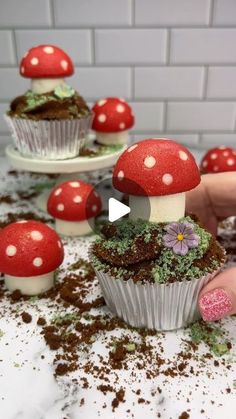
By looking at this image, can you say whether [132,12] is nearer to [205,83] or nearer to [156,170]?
[205,83]

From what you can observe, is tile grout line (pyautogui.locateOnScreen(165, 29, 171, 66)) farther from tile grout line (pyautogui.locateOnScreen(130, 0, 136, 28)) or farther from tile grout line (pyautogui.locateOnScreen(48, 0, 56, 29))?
tile grout line (pyautogui.locateOnScreen(48, 0, 56, 29))

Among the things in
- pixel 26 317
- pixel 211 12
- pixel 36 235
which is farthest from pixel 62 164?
pixel 211 12

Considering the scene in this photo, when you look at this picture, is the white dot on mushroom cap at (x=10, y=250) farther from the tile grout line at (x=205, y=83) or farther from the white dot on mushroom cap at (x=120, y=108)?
the tile grout line at (x=205, y=83)

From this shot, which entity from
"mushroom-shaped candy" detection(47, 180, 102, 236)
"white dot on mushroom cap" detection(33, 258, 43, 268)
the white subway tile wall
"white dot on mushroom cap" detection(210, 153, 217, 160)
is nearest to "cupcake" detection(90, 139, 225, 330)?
"white dot on mushroom cap" detection(33, 258, 43, 268)

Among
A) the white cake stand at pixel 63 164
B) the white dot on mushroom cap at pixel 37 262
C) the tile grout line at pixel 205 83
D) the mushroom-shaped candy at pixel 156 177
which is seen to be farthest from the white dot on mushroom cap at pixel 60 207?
the tile grout line at pixel 205 83

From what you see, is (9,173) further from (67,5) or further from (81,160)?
(67,5)

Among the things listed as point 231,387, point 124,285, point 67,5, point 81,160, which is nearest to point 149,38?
point 67,5

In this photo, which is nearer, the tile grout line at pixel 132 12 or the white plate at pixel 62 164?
the white plate at pixel 62 164
